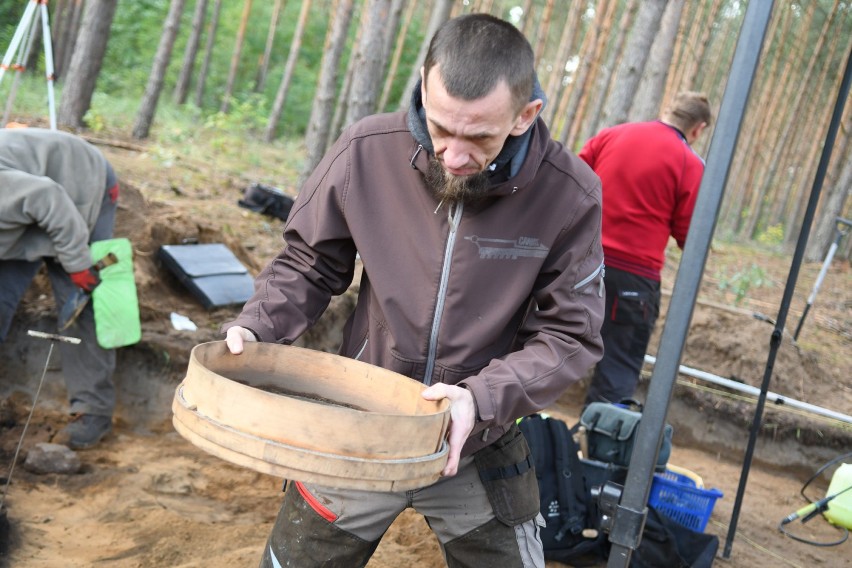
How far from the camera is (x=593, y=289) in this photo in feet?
7.06

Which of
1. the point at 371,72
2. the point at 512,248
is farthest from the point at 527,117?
the point at 371,72

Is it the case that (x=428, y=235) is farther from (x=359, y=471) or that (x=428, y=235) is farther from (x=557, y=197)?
(x=359, y=471)

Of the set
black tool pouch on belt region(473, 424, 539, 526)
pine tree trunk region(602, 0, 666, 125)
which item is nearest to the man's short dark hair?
black tool pouch on belt region(473, 424, 539, 526)

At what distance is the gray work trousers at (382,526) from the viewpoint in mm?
2199

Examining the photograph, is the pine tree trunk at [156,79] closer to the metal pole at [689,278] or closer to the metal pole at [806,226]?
the metal pole at [806,226]

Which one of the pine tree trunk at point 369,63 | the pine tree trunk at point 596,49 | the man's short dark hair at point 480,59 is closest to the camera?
the man's short dark hair at point 480,59

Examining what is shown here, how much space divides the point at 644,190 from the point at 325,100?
6804mm

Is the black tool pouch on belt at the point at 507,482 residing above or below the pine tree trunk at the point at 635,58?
below

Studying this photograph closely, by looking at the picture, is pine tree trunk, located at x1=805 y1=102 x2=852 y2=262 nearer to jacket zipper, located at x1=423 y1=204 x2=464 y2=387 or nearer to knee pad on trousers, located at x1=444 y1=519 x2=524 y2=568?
knee pad on trousers, located at x1=444 y1=519 x2=524 y2=568

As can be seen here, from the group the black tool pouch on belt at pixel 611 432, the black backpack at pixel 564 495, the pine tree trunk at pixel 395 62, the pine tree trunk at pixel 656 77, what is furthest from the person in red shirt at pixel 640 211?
the pine tree trunk at pixel 395 62

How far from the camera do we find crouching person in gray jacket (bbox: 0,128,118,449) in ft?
14.6

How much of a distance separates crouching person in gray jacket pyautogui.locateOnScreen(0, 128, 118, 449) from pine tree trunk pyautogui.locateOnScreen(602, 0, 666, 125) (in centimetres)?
554

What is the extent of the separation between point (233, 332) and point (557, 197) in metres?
0.91

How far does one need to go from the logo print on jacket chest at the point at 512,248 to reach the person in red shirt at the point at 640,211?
302cm
